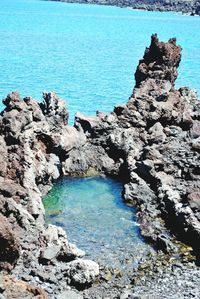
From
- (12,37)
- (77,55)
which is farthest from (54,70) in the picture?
(12,37)

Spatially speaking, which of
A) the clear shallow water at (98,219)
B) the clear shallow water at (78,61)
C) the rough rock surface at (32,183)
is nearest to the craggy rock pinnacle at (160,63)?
the rough rock surface at (32,183)

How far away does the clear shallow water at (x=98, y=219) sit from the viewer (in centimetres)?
3588

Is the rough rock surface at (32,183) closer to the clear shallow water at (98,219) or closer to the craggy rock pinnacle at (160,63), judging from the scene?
the clear shallow water at (98,219)

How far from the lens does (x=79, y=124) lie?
2162 inches

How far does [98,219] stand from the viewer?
1622 inches

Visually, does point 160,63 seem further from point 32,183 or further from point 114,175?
point 32,183

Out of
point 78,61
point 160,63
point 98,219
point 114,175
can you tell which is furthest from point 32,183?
point 78,61

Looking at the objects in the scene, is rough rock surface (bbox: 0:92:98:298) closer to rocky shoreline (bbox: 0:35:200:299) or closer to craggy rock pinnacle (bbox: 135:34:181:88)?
rocky shoreline (bbox: 0:35:200:299)

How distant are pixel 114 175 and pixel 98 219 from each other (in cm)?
1015

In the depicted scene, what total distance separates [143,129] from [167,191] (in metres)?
13.3

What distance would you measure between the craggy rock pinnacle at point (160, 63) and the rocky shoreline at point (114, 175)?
0.12 metres

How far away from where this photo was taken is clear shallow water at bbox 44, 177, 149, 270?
118 feet

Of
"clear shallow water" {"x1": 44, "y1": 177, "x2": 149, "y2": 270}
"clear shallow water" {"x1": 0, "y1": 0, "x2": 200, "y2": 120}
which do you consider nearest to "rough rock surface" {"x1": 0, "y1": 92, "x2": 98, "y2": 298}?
"clear shallow water" {"x1": 44, "y1": 177, "x2": 149, "y2": 270}

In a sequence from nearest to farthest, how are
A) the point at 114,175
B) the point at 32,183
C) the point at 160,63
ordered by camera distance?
the point at 32,183 → the point at 114,175 → the point at 160,63
